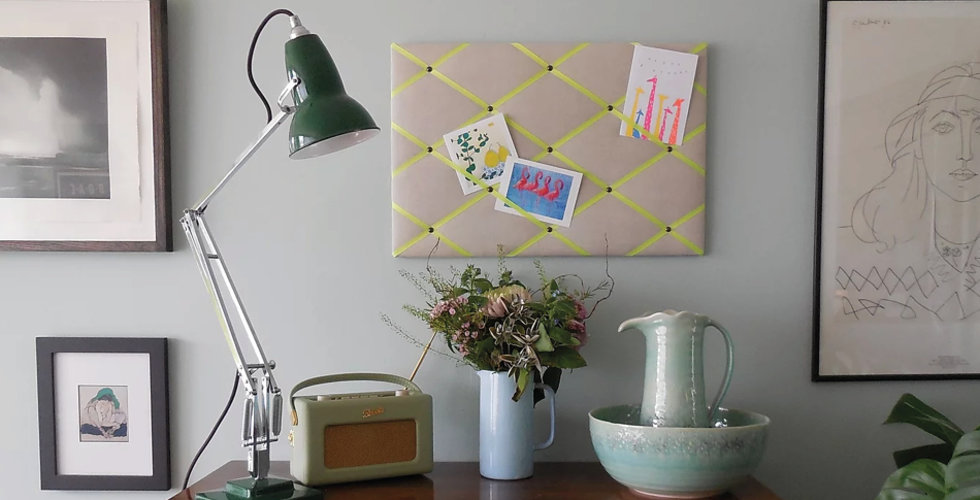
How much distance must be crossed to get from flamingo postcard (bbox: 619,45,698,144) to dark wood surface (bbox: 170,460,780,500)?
0.61m

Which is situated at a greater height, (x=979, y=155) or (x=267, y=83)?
(x=267, y=83)

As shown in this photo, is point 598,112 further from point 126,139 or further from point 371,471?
point 126,139

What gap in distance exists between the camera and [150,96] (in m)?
1.49

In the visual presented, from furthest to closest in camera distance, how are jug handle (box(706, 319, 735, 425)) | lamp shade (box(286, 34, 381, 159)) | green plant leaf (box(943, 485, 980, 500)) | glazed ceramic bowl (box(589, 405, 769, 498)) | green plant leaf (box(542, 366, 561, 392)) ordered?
1. green plant leaf (box(542, 366, 561, 392))
2. jug handle (box(706, 319, 735, 425))
3. glazed ceramic bowl (box(589, 405, 769, 498))
4. lamp shade (box(286, 34, 381, 159))
5. green plant leaf (box(943, 485, 980, 500))

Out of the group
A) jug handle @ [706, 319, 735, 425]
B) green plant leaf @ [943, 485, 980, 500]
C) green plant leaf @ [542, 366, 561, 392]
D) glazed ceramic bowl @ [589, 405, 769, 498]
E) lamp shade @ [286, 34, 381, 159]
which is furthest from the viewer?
green plant leaf @ [542, 366, 561, 392]

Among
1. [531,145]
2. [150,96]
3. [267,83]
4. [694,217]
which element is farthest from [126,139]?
[694,217]

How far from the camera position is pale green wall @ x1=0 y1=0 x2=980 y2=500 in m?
1.51

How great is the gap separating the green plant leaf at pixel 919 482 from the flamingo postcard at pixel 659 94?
663mm

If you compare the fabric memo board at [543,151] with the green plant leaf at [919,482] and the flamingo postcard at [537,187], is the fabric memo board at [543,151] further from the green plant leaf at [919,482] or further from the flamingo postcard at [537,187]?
the green plant leaf at [919,482]

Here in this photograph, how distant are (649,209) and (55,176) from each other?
1076mm

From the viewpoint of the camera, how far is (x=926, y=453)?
4.55ft

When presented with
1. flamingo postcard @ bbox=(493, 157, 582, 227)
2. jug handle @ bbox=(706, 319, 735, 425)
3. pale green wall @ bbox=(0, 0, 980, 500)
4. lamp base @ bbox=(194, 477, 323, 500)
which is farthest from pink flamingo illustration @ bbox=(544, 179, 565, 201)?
lamp base @ bbox=(194, 477, 323, 500)

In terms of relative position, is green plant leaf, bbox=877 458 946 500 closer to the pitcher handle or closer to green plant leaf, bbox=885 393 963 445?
green plant leaf, bbox=885 393 963 445

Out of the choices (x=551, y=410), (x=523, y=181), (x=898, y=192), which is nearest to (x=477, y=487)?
(x=551, y=410)
